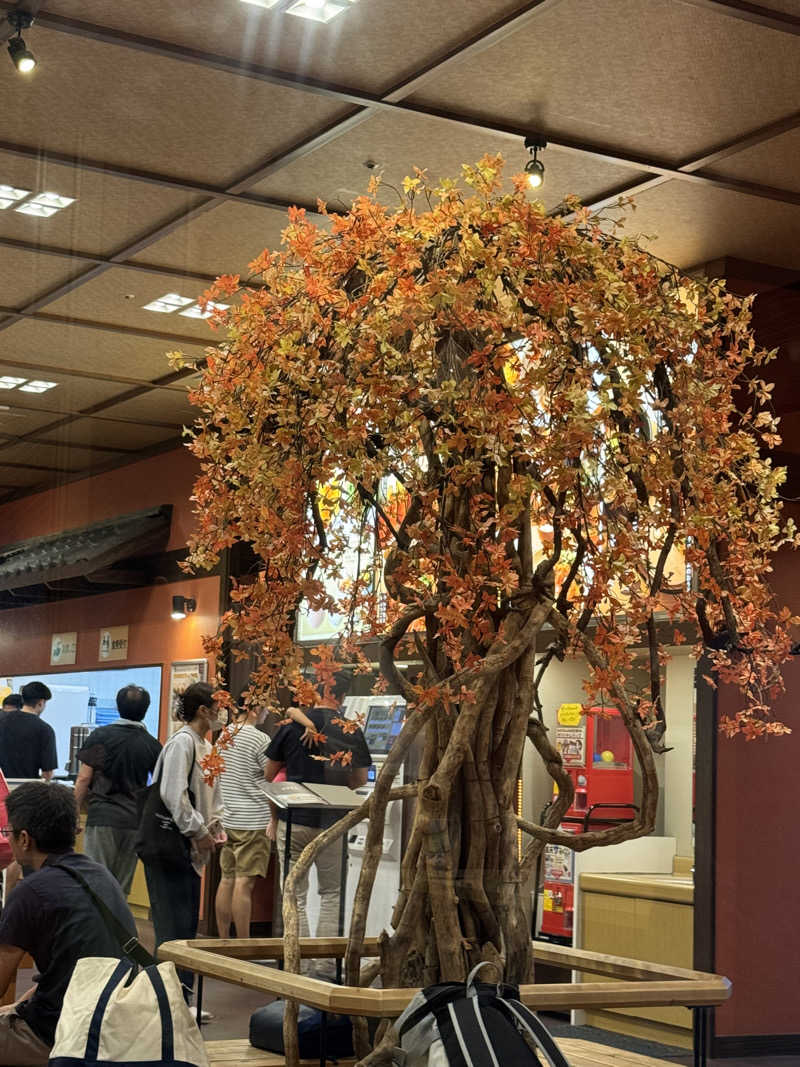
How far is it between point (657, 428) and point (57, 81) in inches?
88.8

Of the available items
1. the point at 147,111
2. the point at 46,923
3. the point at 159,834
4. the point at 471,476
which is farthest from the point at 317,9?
the point at 159,834

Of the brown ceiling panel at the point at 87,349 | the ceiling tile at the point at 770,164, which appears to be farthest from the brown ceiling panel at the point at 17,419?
the ceiling tile at the point at 770,164

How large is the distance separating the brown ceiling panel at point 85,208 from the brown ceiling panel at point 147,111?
9 cm

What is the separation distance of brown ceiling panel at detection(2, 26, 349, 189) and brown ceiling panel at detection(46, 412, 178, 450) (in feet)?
2.86

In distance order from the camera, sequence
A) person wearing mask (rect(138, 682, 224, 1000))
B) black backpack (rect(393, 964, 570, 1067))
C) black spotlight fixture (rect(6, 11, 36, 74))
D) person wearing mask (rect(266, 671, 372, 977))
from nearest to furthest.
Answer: black backpack (rect(393, 964, 570, 1067)) → person wearing mask (rect(266, 671, 372, 977)) → black spotlight fixture (rect(6, 11, 36, 74)) → person wearing mask (rect(138, 682, 224, 1000))

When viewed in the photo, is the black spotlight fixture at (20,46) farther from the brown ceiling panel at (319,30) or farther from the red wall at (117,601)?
the red wall at (117,601)

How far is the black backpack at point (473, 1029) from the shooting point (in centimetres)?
233

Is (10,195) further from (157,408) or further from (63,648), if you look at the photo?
(63,648)

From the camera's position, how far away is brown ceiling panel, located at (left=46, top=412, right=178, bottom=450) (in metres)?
4.48

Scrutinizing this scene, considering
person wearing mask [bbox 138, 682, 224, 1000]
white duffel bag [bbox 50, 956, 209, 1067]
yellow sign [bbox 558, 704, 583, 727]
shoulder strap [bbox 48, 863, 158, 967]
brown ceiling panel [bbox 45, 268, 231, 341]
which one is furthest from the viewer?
yellow sign [bbox 558, 704, 583, 727]

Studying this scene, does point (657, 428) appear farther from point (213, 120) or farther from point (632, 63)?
point (213, 120)

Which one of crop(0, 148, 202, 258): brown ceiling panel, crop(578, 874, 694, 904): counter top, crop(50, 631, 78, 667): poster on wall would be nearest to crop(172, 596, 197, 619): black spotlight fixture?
crop(50, 631, 78, 667): poster on wall

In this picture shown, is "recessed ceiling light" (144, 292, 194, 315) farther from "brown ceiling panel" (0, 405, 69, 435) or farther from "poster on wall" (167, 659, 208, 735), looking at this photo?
"poster on wall" (167, 659, 208, 735)

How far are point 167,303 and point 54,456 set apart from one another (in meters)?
0.83
